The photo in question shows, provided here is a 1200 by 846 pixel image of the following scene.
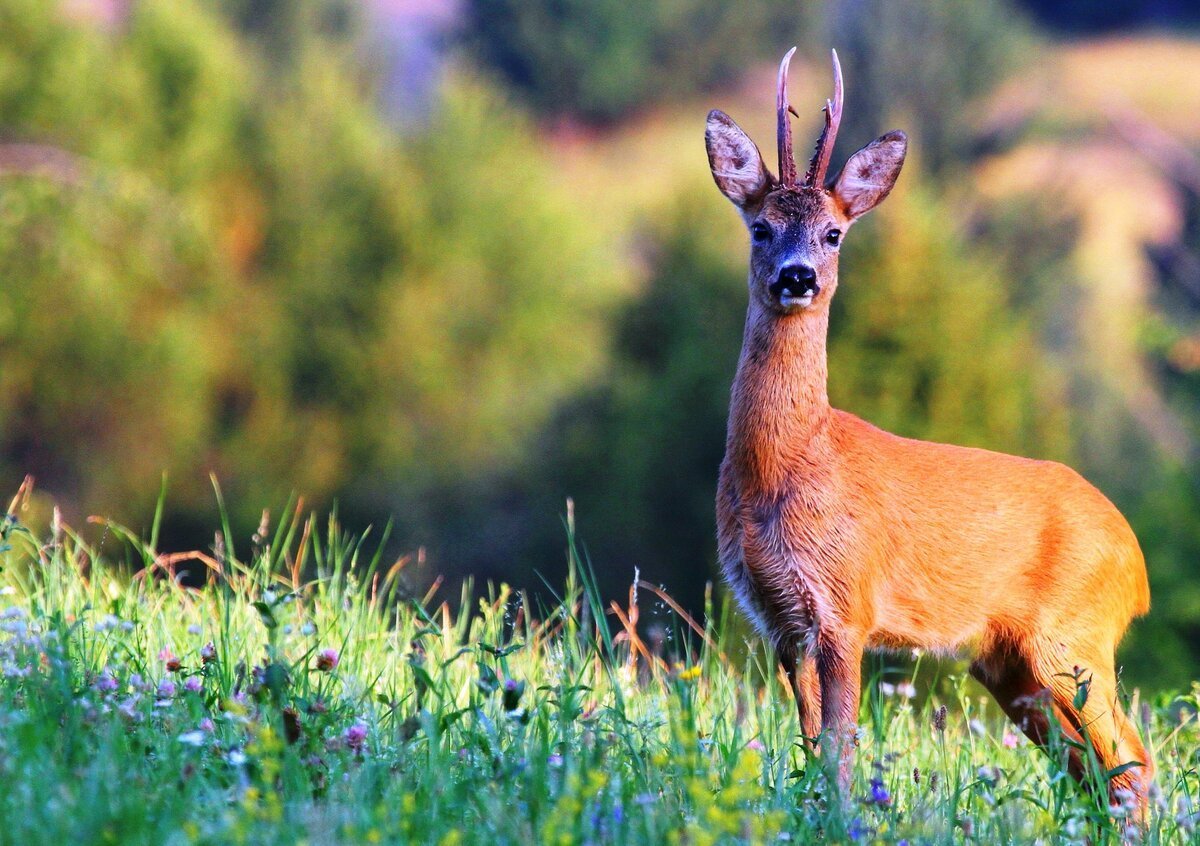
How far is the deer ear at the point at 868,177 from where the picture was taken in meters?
5.81

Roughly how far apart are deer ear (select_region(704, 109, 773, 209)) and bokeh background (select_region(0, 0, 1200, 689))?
1058 centimetres

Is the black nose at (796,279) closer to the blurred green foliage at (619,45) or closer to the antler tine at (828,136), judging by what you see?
the antler tine at (828,136)

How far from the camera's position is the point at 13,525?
455 centimetres

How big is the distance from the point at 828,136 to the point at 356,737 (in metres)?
2.45

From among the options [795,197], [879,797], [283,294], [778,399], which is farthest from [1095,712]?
Result: [283,294]

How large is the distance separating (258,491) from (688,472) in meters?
13.5

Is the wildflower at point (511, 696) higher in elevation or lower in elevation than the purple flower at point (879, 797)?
higher

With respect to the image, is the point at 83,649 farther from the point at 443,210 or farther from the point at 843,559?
the point at 443,210

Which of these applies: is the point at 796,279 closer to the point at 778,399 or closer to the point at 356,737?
the point at 778,399

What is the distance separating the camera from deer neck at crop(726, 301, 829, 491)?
538 centimetres

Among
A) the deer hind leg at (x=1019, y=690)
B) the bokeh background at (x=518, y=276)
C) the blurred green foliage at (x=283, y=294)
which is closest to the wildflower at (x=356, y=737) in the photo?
the deer hind leg at (x=1019, y=690)

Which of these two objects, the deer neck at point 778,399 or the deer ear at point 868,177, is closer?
the deer neck at point 778,399

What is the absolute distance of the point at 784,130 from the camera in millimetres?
5527

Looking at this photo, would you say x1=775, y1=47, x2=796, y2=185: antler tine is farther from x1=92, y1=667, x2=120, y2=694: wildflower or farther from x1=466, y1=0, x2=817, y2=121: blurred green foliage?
x1=466, y1=0, x2=817, y2=121: blurred green foliage
